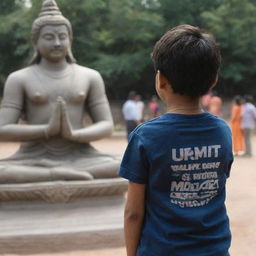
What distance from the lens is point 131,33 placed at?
19.6m

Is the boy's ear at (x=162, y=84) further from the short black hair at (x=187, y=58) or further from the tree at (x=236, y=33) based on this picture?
the tree at (x=236, y=33)

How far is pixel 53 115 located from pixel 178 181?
2884mm

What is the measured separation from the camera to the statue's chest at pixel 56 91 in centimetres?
471

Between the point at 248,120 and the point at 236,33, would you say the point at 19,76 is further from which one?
the point at 236,33

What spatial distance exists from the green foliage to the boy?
1743 cm

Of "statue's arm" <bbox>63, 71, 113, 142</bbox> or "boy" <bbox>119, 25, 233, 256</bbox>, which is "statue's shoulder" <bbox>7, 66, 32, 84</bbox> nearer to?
"statue's arm" <bbox>63, 71, 113, 142</bbox>

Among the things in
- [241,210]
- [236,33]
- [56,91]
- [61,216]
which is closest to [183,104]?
[61,216]

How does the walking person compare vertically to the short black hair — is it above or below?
below

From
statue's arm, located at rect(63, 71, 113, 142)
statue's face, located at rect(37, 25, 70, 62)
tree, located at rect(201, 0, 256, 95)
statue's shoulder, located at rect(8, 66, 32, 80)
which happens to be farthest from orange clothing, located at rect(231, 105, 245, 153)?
tree, located at rect(201, 0, 256, 95)

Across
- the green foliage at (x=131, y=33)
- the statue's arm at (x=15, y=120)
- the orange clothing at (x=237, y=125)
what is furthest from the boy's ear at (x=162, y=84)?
the green foliage at (x=131, y=33)

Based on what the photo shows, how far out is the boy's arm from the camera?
Answer: 1635 millimetres

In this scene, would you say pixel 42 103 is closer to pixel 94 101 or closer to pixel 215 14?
pixel 94 101

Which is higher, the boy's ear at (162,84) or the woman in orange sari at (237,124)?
the boy's ear at (162,84)

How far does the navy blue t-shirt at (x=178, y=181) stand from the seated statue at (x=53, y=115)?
110 inches
